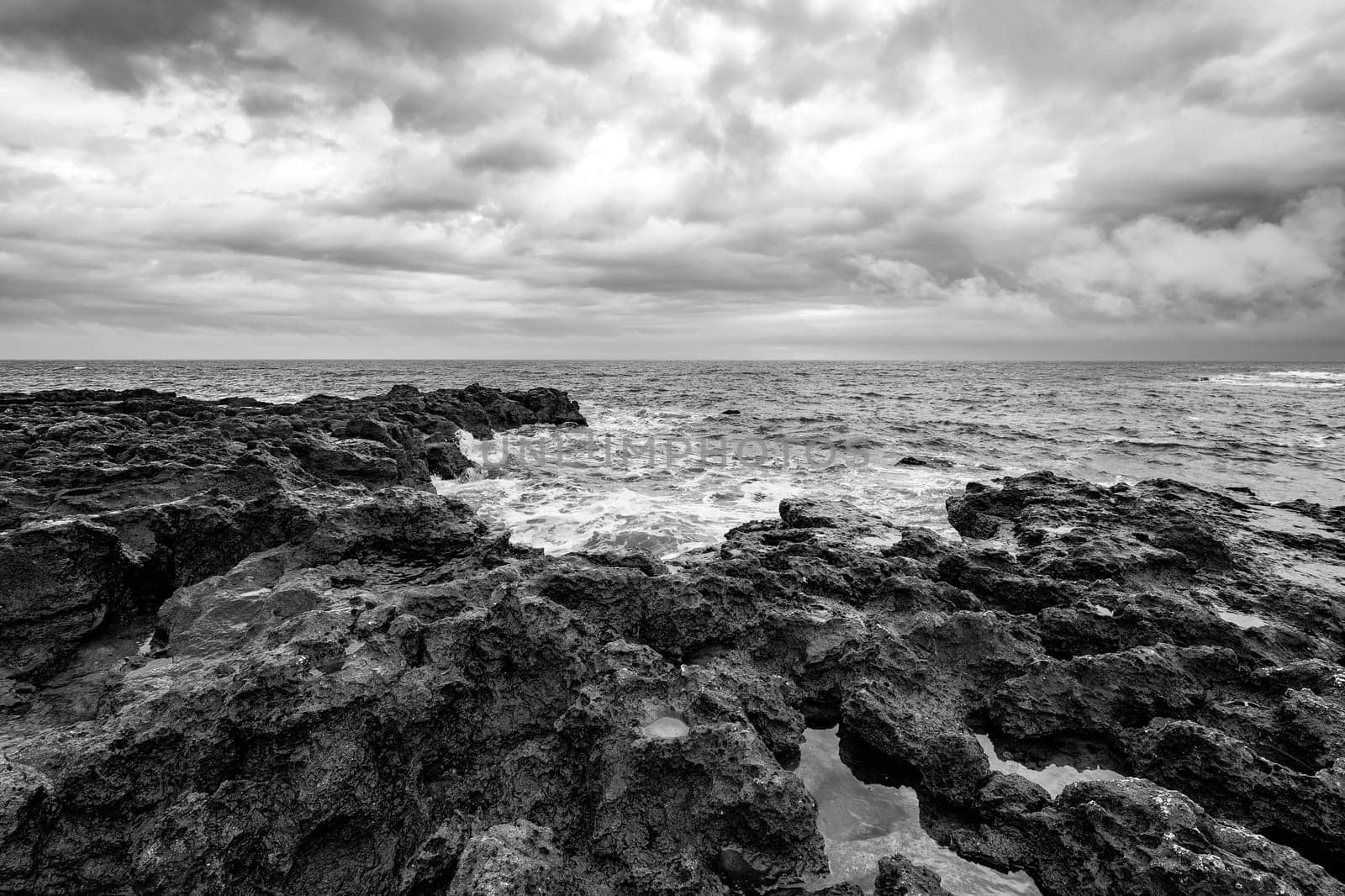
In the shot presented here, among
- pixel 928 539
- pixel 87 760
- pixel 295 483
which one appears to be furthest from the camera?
pixel 295 483

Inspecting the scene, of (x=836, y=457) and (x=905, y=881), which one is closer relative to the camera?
(x=905, y=881)

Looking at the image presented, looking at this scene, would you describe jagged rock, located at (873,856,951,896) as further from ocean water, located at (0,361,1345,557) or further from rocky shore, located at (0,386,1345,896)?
ocean water, located at (0,361,1345,557)

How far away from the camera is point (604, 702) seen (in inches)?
180

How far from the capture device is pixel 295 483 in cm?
1093

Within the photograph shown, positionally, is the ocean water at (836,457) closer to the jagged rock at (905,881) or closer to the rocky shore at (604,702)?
the rocky shore at (604,702)

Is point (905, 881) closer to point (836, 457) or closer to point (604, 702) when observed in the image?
point (604, 702)

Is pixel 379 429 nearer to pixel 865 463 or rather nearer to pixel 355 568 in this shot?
pixel 355 568

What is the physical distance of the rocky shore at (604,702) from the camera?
3.76m

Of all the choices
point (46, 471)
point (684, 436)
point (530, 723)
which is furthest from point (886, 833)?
point (684, 436)

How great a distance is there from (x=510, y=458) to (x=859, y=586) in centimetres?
1558

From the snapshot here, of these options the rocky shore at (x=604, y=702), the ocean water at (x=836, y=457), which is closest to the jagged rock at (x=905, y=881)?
the rocky shore at (x=604, y=702)

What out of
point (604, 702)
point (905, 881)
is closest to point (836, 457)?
point (604, 702)

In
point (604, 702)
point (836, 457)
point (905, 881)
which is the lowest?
point (836, 457)

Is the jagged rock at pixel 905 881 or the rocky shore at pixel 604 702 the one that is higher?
the rocky shore at pixel 604 702
